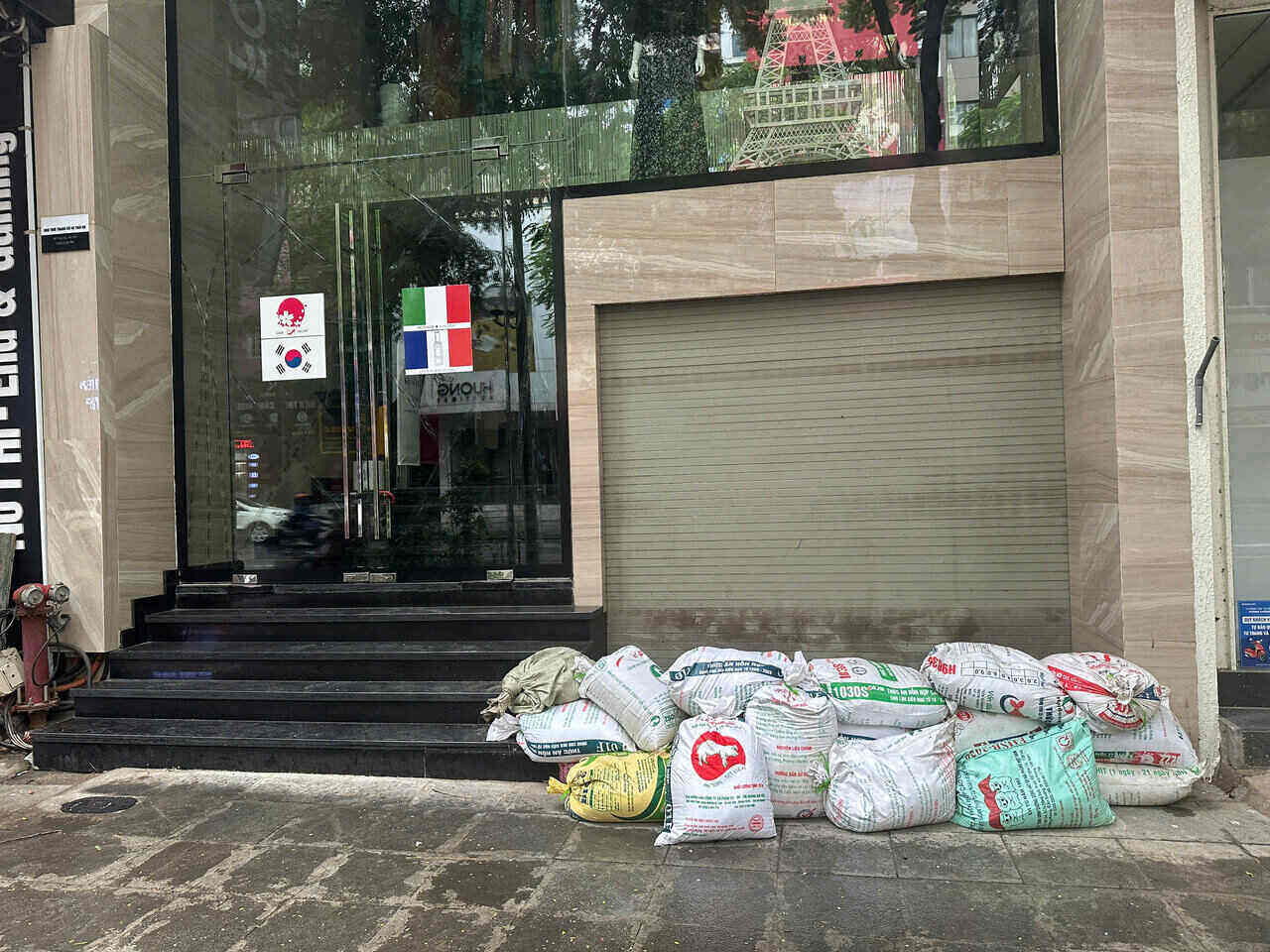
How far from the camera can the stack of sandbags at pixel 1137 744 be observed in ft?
14.5

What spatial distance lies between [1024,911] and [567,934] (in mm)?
1792

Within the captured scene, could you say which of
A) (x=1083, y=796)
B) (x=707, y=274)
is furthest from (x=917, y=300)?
(x=1083, y=796)

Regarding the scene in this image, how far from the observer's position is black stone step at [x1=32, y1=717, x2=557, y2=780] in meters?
5.15

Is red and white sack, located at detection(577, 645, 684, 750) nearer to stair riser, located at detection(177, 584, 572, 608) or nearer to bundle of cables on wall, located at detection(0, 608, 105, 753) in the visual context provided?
stair riser, located at detection(177, 584, 572, 608)

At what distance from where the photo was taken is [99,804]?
4938 mm

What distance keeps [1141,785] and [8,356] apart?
7776 millimetres

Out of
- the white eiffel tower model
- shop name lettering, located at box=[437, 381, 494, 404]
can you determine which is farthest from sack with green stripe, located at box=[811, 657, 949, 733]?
the white eiffel tower model

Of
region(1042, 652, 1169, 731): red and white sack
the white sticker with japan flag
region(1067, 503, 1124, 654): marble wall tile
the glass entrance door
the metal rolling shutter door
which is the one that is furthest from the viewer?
the white sticker with japan flag

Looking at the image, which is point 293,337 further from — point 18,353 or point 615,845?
point 615,845

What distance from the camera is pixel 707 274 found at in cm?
622

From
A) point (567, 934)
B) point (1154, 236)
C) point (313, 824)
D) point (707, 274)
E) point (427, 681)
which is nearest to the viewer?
point (567, 934)

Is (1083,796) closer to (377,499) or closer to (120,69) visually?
(377,499)

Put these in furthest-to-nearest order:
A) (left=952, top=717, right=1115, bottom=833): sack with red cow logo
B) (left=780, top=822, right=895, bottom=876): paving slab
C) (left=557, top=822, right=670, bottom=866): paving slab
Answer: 1. (left=952, top=717, right=1115, bottom=833): sack with red cow logo
2. (left=557, top=822, right=670, bottom=866): paving slab
3. (left=780, top=822, right=895, bottom=876): paving slab

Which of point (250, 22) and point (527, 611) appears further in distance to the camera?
point (250, 22)
